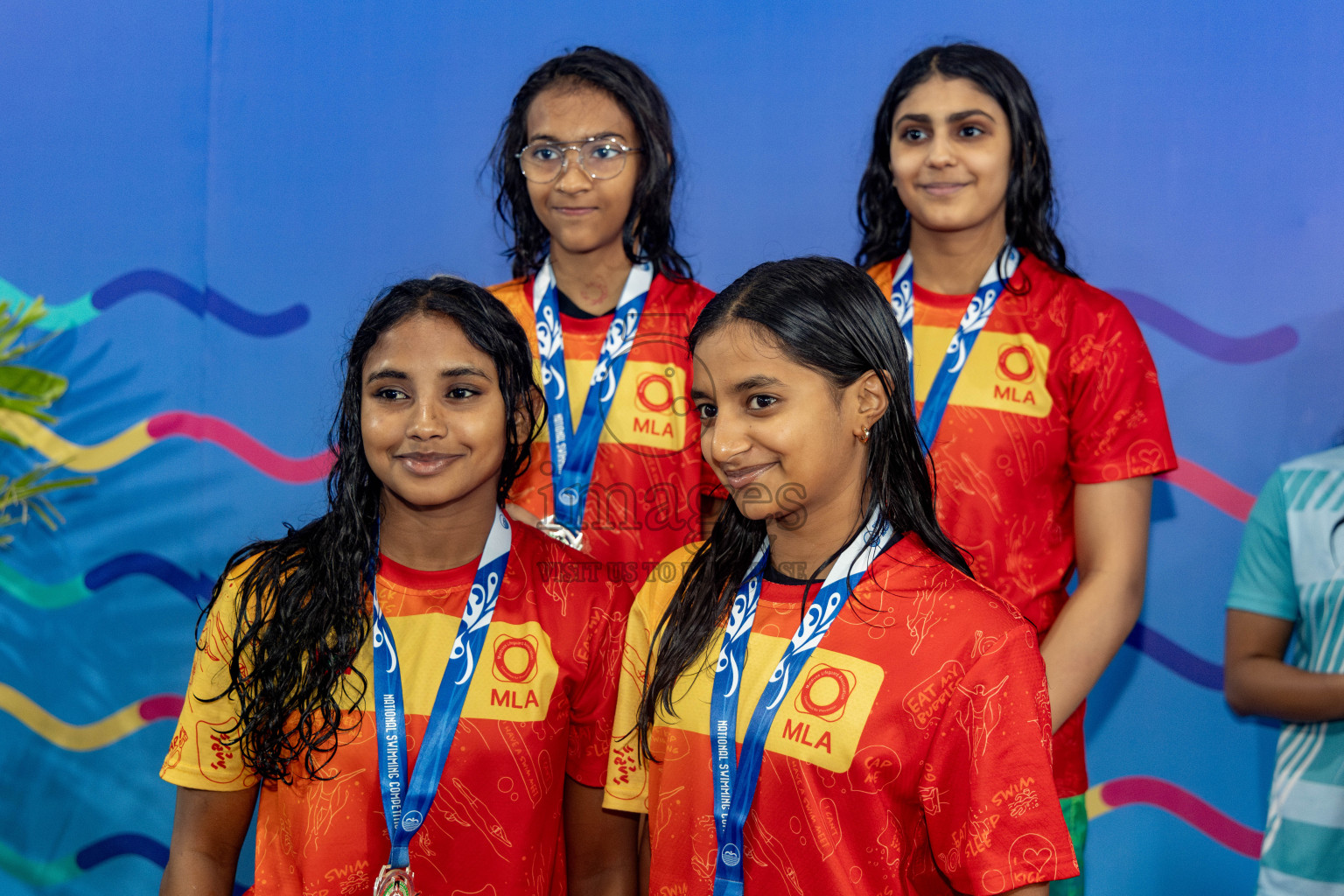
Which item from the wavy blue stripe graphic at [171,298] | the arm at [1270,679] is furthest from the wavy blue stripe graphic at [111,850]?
the arm at [1270,679]

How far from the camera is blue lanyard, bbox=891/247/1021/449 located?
7.17 feet

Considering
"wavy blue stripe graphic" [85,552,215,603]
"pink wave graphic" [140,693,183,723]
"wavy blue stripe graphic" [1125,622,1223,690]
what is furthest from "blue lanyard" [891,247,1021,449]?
"pink wave graphic" [140,693,183,723]

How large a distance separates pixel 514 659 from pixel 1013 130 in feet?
4.45

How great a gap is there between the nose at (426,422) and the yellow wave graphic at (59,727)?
2.15 meters

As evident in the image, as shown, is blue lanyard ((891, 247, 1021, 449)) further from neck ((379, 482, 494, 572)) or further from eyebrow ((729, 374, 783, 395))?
Result: neck ((379, 482, 494, 572))

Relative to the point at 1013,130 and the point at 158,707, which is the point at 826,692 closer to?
the point at 1013,130

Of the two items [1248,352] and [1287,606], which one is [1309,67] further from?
[1287,606]

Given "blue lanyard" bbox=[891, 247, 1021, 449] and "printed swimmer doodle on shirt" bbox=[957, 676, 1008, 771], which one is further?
"blue lanyard" bbox=[891, 247, 1021, 449]

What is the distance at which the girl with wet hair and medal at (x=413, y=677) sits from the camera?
1.67m

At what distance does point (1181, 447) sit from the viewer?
3021 millimetres

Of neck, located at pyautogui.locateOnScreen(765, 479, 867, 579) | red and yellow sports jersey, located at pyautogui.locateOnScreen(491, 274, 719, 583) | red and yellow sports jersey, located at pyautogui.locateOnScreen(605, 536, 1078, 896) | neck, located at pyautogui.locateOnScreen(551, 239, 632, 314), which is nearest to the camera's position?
red and yellow sports jersey, located at pyautogui.locateOnScreen(605, 536, 1078, 896)

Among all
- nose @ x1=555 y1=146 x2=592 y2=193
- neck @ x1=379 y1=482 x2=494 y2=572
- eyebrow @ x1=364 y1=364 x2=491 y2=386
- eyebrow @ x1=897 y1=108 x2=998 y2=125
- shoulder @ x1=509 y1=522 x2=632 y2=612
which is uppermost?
eyebrow @ x1=897 y1=108 x2=998 y2=125

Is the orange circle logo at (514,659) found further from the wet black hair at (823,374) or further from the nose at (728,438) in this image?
the nose at (728,438)

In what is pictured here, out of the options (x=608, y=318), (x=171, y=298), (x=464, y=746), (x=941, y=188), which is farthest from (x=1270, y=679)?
(x=171, y=298)
